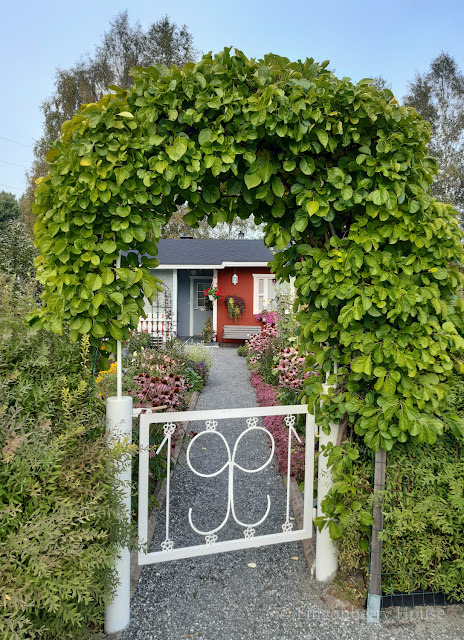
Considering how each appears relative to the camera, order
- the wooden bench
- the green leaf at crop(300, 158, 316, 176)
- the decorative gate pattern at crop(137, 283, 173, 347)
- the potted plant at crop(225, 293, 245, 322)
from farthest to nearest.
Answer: the potted plant at crop(225, 293, 245, 322)
the wooden bench
the decorative gate pattern at crop(137, 283, 173, 347)
the green leaf at crop(300, 158, 316, 176)

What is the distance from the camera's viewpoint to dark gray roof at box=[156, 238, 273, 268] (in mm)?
12969

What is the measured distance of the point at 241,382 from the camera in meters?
7.49

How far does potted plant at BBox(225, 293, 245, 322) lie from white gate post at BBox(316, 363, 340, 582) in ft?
34.7

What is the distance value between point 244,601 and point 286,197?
2.25 meters

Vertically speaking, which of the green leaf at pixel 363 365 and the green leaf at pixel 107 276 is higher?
the green leaf at pixel 107 276

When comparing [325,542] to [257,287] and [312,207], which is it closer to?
[312,207]

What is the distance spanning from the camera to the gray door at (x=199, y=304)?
14.2 meters

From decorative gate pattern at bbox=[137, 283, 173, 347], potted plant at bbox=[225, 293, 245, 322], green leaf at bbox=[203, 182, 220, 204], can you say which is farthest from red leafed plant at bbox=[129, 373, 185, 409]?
potted plant at bbox=[225, 293, 245, 322]

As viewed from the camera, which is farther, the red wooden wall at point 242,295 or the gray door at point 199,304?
the gray door at point 199,304

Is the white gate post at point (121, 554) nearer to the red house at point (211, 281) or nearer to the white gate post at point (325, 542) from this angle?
the white gate post at point (325, 542)

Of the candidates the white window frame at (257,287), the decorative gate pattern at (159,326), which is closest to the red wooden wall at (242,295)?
the white window frame at (257,287)

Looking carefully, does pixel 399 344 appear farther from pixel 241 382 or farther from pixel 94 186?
pixel 241 382

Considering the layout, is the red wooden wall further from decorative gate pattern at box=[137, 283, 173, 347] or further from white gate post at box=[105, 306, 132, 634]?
white gate post at box=[105, 306, 132, 634]

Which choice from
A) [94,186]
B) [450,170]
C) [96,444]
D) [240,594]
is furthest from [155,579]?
[450,170]
